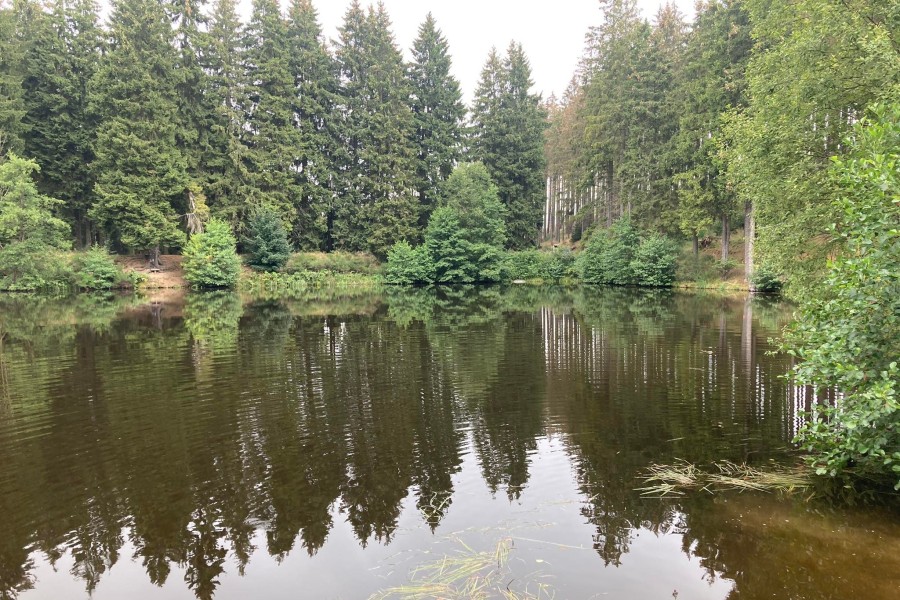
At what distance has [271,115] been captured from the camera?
4466cm

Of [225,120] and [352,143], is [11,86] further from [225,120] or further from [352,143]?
[352,143]

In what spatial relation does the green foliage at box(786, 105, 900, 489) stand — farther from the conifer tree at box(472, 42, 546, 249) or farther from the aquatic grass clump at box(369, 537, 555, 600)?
the conifer tree at box(472, 42, 546, 249)

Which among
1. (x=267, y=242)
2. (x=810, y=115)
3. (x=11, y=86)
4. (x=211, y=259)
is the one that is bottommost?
(x=211, y=259)

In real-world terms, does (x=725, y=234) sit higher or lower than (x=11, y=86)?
lower

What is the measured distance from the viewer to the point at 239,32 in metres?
45.3

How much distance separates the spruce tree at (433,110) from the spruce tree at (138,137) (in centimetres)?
2045

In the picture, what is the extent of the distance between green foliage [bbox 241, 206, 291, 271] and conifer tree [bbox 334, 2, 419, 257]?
6186 millimetres

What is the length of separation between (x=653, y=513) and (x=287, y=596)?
3648 mm

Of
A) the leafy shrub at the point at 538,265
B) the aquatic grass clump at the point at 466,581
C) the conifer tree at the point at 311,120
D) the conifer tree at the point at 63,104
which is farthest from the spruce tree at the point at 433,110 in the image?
the aquatic grass clump at the point at 466,581

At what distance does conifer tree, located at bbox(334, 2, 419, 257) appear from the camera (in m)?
46.6

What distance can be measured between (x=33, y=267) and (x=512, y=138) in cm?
3832

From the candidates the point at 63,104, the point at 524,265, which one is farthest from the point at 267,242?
the point at 524,265

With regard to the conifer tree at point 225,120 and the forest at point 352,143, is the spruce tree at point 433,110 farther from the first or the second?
the conifer tree at point 225,120

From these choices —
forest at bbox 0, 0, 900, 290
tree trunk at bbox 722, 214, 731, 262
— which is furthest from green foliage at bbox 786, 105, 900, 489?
tree trunk at bbox 722, 214, 731, 262
